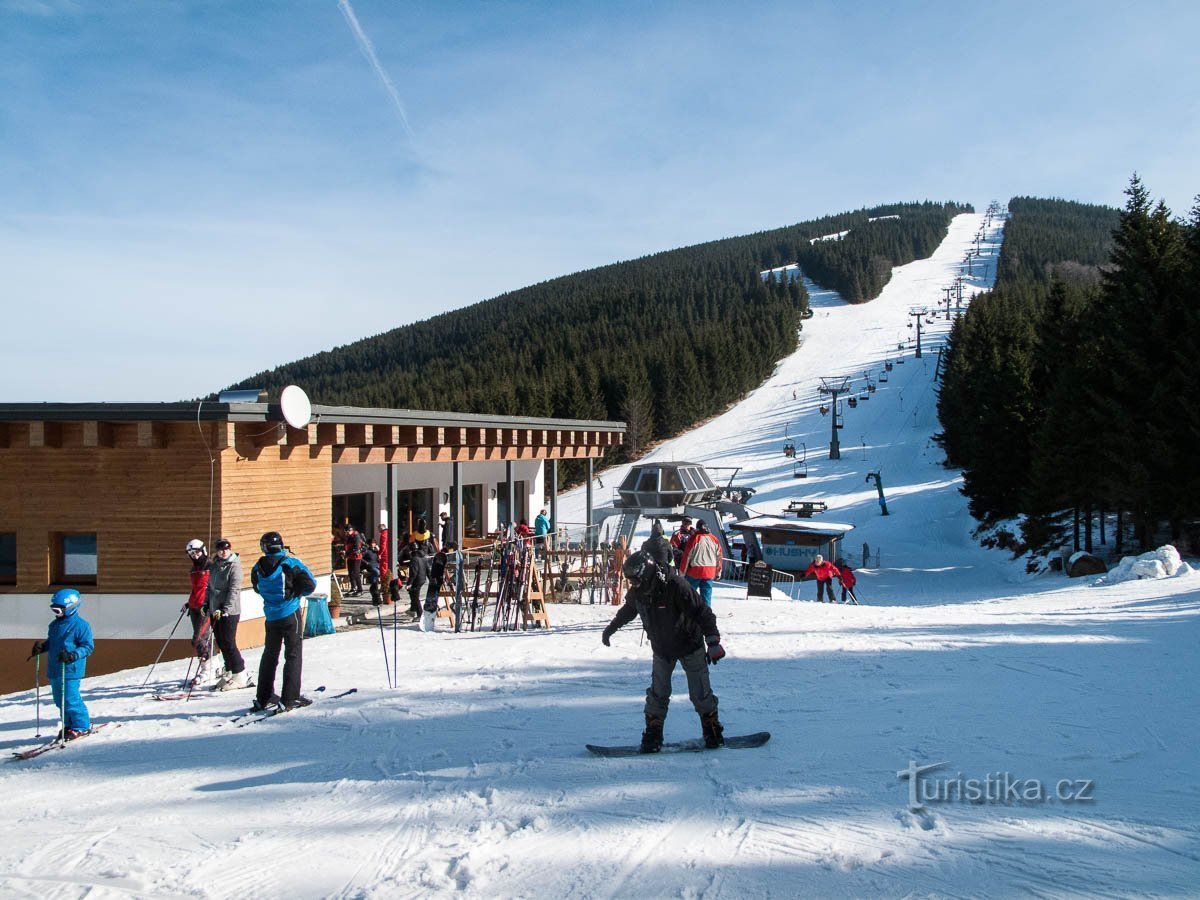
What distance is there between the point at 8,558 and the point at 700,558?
905 cm

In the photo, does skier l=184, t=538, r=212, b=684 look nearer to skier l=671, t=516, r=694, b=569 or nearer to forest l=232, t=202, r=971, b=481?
skier l=671, t=516, r=694, b=569

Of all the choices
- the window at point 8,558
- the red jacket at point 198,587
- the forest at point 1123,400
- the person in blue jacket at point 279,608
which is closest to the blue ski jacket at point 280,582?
Answer: the person in blue jacket at point 279,608

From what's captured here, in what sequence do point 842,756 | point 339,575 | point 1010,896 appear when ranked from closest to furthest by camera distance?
point 1010,896 < point 842,756 < point 339,575

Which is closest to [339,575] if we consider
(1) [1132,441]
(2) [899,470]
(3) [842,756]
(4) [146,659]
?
(4) [146,659]

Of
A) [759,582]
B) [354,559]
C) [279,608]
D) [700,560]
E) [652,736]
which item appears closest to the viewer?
[652,736]

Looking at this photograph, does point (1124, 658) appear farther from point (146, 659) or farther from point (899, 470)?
point (899, 470)

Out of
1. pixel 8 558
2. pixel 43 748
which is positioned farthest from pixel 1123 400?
pixel 8 558

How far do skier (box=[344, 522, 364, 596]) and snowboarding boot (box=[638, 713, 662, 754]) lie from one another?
997 centimetres

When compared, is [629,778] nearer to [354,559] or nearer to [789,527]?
[354,559]

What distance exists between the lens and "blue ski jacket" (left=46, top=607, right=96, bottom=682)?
665cm

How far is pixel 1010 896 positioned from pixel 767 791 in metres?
1.54

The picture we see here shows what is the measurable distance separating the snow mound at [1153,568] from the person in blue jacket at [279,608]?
52.9 feet

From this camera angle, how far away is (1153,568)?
16.4 m

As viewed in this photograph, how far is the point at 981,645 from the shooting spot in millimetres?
9609
